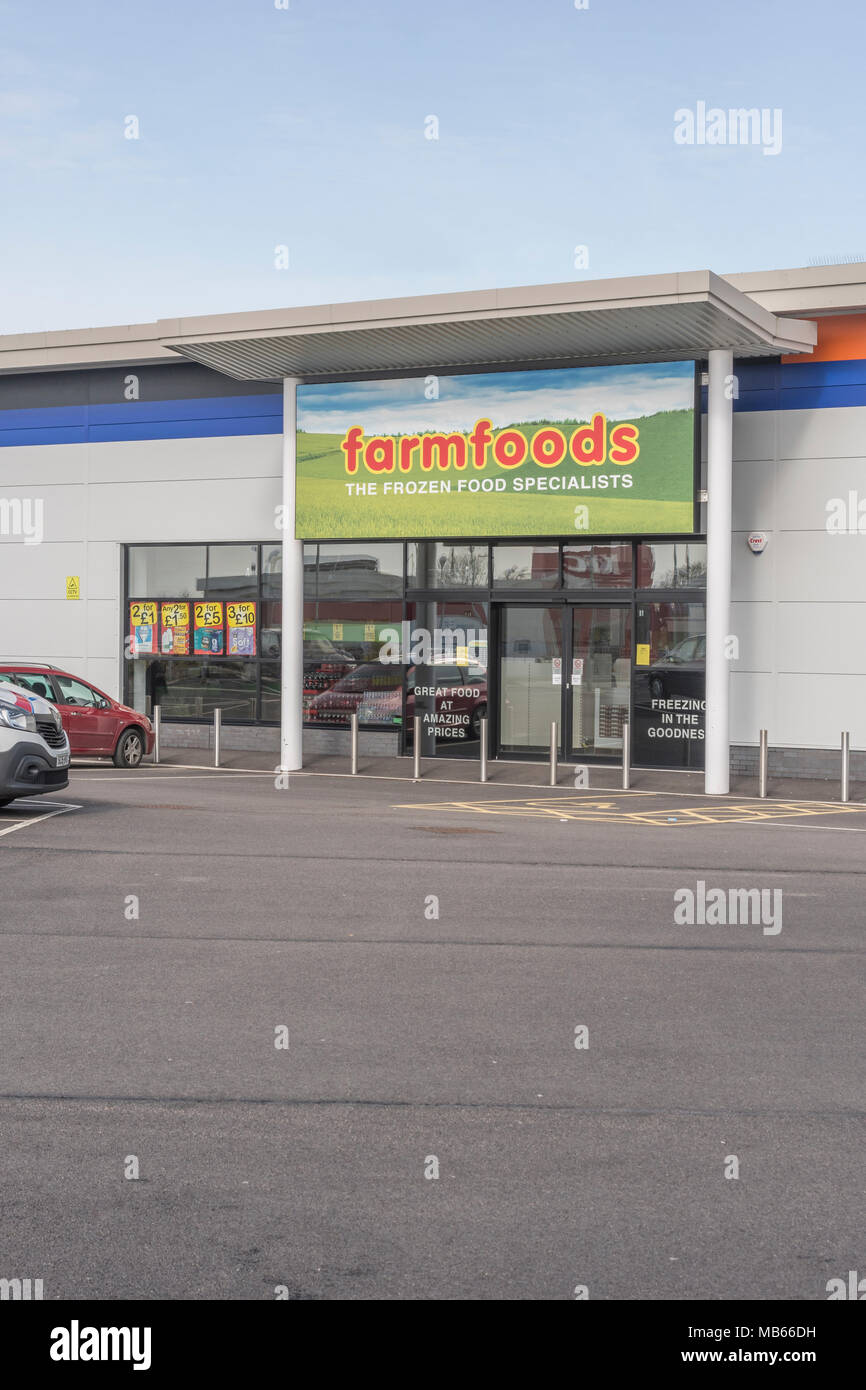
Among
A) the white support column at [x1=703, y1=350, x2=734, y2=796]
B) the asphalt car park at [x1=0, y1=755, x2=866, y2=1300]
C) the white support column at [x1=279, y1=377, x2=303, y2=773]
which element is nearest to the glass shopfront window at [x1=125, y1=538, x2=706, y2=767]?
the white support column at [x1=279, y1=377, x2=303, y2=773]

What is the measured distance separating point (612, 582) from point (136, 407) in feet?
28.7

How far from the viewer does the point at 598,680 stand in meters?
20.8

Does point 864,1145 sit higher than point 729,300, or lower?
lower

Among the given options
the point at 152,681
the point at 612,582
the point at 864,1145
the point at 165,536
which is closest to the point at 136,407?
the point at 165,536

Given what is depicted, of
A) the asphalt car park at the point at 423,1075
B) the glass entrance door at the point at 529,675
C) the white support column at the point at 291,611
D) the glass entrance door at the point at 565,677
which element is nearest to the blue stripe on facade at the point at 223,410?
the white support column at the point at 291,611

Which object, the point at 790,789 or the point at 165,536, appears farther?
the point at 165,536

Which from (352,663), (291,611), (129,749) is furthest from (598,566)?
(129,749)

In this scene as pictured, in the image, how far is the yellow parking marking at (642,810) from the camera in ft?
51.4

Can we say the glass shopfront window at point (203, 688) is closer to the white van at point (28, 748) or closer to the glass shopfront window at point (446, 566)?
the glass shopfront window at point (446, 566)

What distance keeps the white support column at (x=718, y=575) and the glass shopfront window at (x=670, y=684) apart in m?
1.64
